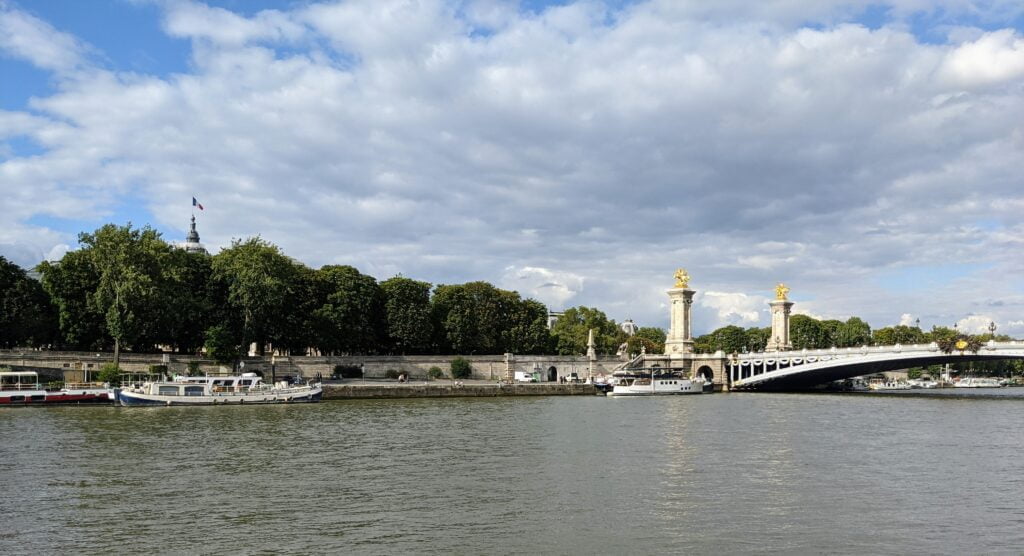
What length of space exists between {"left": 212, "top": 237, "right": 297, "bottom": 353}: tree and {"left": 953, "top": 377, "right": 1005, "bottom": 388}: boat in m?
111

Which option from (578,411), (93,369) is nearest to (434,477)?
(578,411)

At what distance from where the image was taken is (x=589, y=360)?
10194 centimetres

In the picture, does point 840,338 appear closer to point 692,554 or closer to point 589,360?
point 589,360

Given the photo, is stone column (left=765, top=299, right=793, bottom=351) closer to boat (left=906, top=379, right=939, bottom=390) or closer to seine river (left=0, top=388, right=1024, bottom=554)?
boat (left=906, top=379, right=939, bottom=390)

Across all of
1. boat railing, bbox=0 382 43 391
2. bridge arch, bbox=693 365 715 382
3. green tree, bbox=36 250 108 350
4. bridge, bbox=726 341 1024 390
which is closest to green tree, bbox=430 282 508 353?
bridge arch, bbox=693 365 715 382

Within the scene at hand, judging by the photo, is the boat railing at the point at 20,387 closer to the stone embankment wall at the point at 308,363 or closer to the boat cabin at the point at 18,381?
the boat cabin at the point at 18,381

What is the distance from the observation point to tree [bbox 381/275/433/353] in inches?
3666

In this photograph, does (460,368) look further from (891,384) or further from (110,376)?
(891,384)

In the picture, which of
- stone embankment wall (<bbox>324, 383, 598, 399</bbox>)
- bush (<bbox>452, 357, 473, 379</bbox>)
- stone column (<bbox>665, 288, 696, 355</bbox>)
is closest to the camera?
stone embankment wall (<bbox>324, 383, 598, 399</bbox>)

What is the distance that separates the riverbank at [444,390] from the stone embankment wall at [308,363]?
270 inches

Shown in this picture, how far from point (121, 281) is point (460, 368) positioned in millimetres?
36253

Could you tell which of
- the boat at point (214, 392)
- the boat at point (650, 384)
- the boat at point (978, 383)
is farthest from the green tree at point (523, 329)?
the boat at point (978, 383)

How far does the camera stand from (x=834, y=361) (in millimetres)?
80562

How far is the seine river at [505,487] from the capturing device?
19469mm
